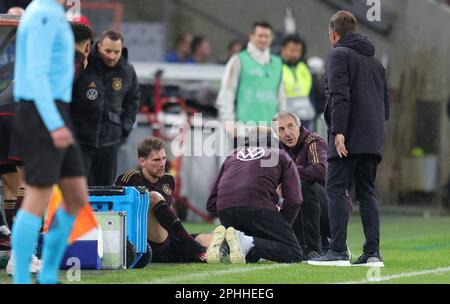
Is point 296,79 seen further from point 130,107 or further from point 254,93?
point 130,107

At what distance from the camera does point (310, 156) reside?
11.4 meters

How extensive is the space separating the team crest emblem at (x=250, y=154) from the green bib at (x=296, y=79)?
4.56 m

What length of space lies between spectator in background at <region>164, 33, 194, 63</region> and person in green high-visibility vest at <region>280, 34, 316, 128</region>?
15.1 feet

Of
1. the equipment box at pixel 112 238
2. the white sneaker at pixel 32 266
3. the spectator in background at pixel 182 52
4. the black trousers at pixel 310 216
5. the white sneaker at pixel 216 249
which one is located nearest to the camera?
the white sneaker at pixel 32 266

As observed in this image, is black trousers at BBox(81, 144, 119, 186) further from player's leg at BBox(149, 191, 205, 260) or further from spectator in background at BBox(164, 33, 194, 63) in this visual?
spectator in background at BBox(164, 33, 194, 63)

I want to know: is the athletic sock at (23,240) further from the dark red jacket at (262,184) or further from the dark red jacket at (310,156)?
the dark red jacket at (310,156)

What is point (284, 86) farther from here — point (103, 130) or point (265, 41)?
point (103, 130)

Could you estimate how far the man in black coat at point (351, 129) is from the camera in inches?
394

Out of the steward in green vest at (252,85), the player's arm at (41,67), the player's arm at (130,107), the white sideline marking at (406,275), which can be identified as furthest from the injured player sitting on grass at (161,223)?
the steward in green vest at (252,85)

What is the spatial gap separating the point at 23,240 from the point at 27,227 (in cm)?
8

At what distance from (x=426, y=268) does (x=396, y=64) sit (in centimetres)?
912

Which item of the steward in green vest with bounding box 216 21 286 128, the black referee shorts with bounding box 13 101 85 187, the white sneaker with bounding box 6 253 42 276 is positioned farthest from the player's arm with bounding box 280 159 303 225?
the steward in green vest with bounding box 216 21 286 128

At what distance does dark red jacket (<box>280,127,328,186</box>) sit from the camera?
11.3 m
